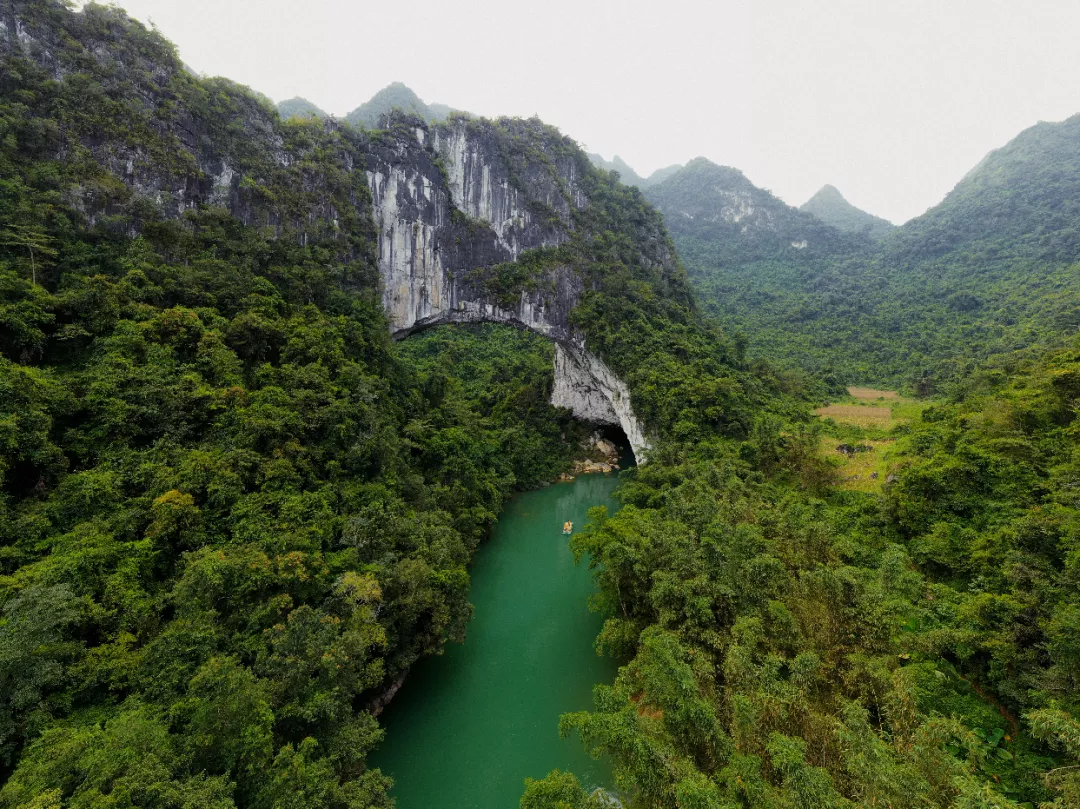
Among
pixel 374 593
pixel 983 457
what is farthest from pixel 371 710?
pixel 983 457

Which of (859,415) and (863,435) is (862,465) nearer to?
(863,435)

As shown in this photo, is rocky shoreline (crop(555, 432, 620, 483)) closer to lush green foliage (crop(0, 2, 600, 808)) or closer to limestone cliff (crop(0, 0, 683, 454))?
limestone cliff (crop(0, 0, 683, 454))

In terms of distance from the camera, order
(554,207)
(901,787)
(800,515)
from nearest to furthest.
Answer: (901,787) → (800,515) → (554,207)

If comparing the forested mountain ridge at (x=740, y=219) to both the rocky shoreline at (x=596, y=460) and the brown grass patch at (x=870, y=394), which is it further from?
the rocky shoreline at (x=596, y=460)

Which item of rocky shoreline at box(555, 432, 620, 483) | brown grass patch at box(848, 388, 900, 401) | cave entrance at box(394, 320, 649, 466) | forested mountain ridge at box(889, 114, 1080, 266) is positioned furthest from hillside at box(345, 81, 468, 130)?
forested mountain ridge at box(889, 114, 1080, 266)

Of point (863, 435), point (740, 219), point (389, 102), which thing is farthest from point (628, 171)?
point (863, 435)

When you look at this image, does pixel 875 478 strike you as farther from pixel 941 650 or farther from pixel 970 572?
pixel 941 650
